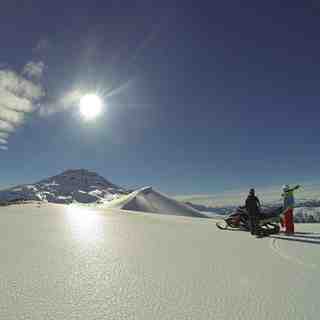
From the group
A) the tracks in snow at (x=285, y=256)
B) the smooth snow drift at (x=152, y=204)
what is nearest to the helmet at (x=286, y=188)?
the tracks in snow at (x=285, y=256)

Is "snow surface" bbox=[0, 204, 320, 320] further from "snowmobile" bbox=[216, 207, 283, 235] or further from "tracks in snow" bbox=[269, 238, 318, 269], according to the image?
"snowmobile" bbox=[216, 207, 283, 235]

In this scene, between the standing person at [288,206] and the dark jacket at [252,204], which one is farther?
the dark jacket at [252,204]

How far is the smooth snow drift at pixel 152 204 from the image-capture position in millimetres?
50875

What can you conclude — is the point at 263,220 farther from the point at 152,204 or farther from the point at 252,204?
the point at 152,204

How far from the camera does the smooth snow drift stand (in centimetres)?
5088

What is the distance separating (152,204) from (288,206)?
145ft

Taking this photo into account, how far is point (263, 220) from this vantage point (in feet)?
41.2

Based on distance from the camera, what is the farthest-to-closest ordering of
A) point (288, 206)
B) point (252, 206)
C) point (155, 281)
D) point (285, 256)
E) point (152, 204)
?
point (152, 204) < point (252, 206) < point (288, 206) < point (285, 256) < point (155, 281)

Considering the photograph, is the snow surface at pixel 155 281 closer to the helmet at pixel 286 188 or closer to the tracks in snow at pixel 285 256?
the tracks in snow at pixel 285 256

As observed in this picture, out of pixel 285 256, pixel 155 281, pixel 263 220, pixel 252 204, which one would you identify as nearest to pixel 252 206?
pixel 252 204

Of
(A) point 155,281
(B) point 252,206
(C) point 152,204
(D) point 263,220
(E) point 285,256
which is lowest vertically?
(A) point 155,281

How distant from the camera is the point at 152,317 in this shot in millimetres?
3604

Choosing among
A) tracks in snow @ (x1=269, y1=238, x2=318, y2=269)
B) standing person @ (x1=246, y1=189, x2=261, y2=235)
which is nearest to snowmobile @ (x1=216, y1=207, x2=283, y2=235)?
standing person @ (x1=246, y1=189, x2=261, y2=235)

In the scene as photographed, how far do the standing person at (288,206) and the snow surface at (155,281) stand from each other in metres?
3.71
